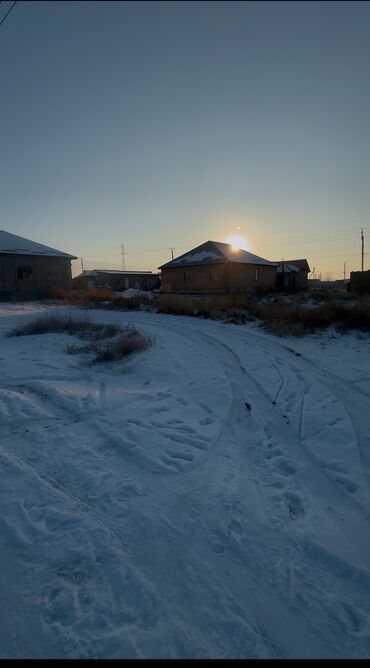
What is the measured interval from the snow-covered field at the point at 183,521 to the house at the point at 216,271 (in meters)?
24.2

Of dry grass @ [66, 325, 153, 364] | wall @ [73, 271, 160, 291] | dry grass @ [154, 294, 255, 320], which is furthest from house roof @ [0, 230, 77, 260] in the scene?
wall @ [73, 271, 160, 291]

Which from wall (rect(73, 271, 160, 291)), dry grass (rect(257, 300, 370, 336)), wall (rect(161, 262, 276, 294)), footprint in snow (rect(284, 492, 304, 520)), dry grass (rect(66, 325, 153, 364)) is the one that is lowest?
footprint in snow (rect(284, 492, 304, 520))

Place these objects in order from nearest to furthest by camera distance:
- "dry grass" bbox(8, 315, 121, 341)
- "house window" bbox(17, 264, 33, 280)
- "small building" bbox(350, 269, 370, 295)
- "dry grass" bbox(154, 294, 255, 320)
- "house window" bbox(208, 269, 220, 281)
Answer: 1. "dry grass" bbox(8, 315, 121, 341)
2. "dry grass" bbox(154, 294, 255, 320)
3. "small building" bbox(350, 269, 370, 295)
4. "house window" bbox(17, 264, 33, 280)
5. "house window" bbox(208, 269, 220, 281)

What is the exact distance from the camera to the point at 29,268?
26562mm

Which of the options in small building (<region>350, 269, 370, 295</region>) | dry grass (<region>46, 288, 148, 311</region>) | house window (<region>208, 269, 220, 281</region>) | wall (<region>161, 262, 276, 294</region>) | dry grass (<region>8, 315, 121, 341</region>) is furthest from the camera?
house window (<region>208, 269, 220, 281</region>)

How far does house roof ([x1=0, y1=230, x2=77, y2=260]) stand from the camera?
84.8ft

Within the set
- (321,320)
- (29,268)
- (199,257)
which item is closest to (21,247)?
(29,268)

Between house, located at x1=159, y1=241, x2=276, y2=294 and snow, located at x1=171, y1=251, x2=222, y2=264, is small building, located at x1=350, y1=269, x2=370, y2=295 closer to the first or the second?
house, located at x1=159, y1=241, x2=276, y2=294

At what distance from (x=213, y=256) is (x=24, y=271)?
50.8ft

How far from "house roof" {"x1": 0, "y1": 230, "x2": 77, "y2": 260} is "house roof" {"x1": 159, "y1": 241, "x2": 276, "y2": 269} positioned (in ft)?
32.4

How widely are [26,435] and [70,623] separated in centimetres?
273

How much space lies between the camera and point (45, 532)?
2789 millimetres

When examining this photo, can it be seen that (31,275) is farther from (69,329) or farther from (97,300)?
(69,329)

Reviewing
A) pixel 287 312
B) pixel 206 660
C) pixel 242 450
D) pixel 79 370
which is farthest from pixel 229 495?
pixel 287 312
